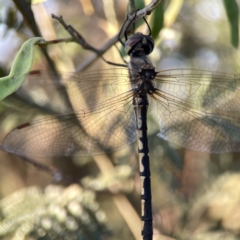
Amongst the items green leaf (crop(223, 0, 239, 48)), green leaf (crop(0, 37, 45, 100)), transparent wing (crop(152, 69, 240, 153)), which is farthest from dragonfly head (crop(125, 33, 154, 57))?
green leaf (crop(0, 37, 45, 100))

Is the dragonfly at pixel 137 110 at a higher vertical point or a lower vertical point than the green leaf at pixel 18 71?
lower

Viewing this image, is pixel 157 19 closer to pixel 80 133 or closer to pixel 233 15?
pixel 233 15

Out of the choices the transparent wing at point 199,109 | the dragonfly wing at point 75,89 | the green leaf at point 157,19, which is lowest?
the transparent wing at point 199,109

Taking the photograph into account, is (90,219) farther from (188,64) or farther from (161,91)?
(188,64)

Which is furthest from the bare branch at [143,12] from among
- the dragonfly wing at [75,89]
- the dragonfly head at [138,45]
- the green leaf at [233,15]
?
the green leaf at [233,15]

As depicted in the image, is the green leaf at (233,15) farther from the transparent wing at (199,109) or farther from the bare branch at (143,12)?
the bare branch at (143,12)

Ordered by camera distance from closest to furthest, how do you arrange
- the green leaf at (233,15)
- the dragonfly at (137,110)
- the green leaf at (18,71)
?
the green leaf at (18,71)
the green leaf at (233,15)
the dragonfly at (137,110)

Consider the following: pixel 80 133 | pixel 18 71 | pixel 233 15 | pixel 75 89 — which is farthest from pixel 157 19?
pixel 18 71
